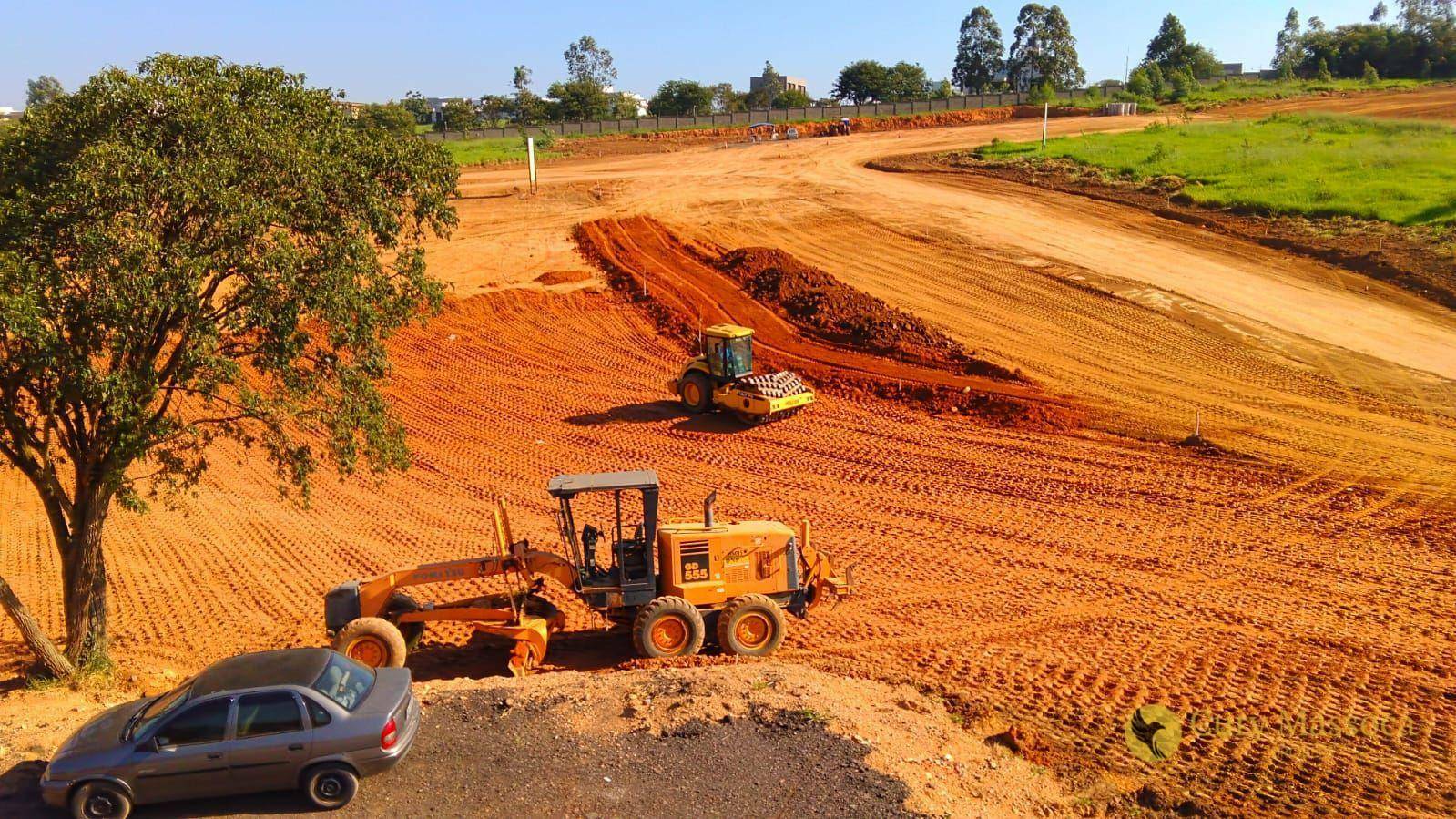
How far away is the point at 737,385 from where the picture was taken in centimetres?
2391

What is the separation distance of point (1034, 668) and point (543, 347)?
20.0 meters

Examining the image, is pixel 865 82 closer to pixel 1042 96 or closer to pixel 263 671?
pixel 1042 96

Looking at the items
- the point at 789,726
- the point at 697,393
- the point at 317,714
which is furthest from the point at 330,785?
the point at 697,393

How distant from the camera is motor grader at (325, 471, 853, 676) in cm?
1284

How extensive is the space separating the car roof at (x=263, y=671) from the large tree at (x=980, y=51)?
109532 mm

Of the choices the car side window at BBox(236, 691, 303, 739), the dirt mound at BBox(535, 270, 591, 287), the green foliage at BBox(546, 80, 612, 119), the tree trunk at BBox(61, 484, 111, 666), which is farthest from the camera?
the green foliage at BBox(546, 80, 612, 119)

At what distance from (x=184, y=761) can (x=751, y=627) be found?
6.22 m

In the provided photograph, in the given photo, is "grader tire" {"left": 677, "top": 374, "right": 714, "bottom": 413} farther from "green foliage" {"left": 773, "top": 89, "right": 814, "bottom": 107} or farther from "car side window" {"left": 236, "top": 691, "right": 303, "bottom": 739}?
"green foliage" {"left": 773, "top": 89, "right": 814, "bottom": 107}

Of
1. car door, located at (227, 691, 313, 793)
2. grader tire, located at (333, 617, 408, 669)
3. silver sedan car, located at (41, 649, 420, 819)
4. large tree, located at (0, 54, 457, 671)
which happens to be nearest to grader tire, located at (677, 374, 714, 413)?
large tree, located at (0, 54, 457, 671)

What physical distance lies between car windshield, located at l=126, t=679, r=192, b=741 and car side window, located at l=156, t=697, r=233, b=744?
0.16 m

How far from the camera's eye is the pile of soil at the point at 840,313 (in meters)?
27.2

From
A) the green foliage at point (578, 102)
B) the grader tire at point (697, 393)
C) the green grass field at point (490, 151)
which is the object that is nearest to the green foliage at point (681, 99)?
the green foliage at point (578, 102)

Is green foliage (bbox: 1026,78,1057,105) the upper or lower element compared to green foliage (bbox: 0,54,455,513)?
upper

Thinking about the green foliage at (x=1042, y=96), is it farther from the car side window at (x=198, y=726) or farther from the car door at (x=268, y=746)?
the car side window at (x=198, y=726)
